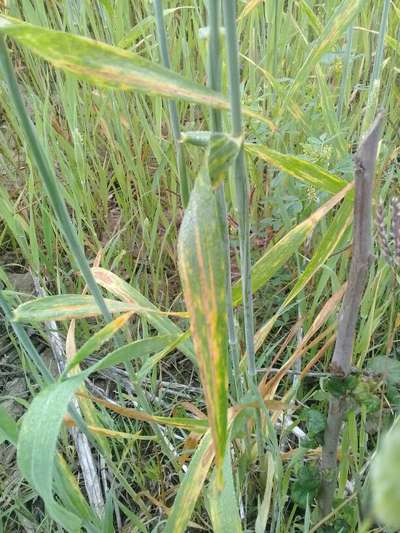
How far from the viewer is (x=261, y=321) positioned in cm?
87

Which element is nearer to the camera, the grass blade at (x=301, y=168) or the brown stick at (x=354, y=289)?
the brown stick at (x=354, y=289)

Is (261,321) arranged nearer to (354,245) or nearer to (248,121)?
(248,121)

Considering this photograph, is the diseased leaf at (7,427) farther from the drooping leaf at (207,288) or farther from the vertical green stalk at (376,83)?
the vertical green stalk at (376,83)

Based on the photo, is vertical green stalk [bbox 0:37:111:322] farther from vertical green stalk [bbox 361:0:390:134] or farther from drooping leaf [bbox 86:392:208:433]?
vertical green stalk [bbox 361:0:390:134]

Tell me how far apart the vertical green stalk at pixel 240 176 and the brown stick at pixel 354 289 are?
0.08 m

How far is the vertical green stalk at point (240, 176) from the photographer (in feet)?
1.11

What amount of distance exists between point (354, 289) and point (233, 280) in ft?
1.64

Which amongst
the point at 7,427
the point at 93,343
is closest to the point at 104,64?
the point at 93,343

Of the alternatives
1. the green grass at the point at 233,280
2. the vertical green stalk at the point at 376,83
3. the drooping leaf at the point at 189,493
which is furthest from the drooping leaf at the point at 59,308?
the vertical green stalk at the point at 376,83

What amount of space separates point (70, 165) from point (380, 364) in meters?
0.58

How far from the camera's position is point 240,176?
0.42 metres

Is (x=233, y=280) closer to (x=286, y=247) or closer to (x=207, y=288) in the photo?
(x=286, y=247)

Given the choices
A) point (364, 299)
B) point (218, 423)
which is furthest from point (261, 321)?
point (218, 423)

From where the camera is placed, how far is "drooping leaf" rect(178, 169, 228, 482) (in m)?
0.33
